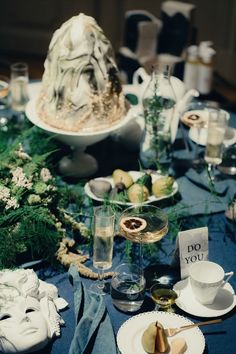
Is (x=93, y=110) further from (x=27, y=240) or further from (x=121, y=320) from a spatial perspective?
(x=121, y=320)

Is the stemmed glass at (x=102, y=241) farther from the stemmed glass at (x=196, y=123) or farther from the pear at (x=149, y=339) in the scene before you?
the stemmed glass at (x=196, y=123)

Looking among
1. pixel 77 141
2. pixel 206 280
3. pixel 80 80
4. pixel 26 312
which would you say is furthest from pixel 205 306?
pixel 80 80

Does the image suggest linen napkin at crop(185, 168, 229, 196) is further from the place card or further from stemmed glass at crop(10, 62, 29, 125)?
stemmed glass at crop(10, 62, 29, 125)

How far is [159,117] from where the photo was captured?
7.73ft

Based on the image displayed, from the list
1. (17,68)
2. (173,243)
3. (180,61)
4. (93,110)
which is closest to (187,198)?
(173,243)

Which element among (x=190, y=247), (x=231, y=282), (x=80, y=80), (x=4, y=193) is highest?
(x=80, y=80)

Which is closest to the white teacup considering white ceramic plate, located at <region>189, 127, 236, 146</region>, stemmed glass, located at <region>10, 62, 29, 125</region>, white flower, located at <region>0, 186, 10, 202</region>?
white flower, located at <region>0, 186, 10, 202</region>

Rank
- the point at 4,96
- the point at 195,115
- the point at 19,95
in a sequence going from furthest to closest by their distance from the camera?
1. the point at 19,95
2. the point at 4,96
3. the point at 195,115

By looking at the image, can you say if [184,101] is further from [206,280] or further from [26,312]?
[26,312]

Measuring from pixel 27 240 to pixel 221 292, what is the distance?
59 cm

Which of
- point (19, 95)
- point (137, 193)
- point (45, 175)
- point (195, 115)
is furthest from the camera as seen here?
point (19, 95)

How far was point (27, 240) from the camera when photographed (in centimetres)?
183

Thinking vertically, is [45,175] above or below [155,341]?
above

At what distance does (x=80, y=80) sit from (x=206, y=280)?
88cm
